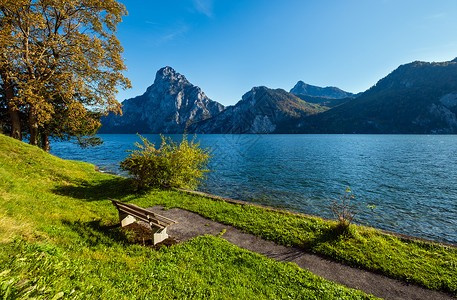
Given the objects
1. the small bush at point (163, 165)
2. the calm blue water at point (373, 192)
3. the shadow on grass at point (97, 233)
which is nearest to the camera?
the shadow on grass at point (97, 233)

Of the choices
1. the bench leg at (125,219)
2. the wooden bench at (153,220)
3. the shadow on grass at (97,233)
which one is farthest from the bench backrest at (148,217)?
the shadow on grass at (97,233)

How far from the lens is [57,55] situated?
656 inches

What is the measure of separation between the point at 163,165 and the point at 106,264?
9534 millimetres

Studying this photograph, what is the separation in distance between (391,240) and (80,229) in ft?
43.9

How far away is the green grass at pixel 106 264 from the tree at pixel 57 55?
9172mm

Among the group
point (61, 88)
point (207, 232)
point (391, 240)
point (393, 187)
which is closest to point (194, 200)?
point (207, 232)

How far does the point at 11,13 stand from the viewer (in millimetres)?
14742

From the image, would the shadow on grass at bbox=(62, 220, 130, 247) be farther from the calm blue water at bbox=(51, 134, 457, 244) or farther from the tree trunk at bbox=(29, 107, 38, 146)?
the tree trunk at bbox=(29, 107, 38, 146)

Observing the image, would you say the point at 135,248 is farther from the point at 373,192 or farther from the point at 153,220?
the point at 373,192

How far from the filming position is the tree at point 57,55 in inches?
556

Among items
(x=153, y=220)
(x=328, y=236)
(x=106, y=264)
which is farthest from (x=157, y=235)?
(x=328, y=236)

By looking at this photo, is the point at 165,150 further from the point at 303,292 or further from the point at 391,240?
the point at 391,240

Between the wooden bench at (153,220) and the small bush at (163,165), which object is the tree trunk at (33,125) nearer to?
the small bush at (163,165)

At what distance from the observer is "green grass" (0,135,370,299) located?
332 cm
